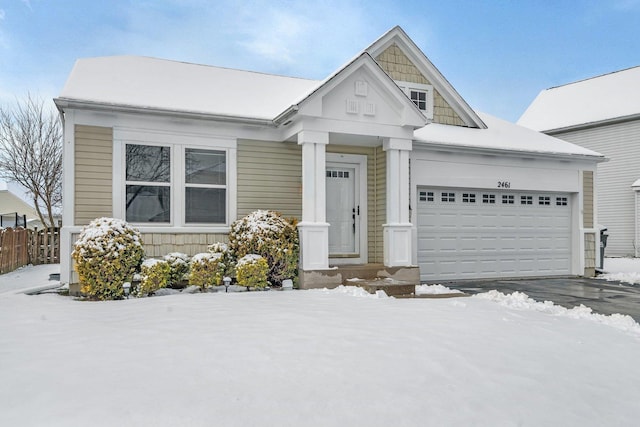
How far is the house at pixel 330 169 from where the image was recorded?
8.38 metres

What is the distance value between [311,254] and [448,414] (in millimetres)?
5676

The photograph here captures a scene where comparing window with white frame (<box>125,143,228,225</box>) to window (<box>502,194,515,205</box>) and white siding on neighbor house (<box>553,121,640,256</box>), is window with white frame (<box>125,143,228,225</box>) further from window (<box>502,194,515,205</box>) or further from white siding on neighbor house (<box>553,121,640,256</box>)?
white siding on neighbor house (<box>553,121,640,256</box>)

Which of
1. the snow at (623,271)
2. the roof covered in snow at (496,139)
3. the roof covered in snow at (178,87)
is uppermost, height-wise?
the roof covered in snow at (178,87)

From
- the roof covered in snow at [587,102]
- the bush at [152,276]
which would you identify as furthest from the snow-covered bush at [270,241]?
the roof covered in snow at [587,102]

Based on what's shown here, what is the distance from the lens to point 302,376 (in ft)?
11.7

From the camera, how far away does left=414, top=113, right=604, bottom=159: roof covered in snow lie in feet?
35.4

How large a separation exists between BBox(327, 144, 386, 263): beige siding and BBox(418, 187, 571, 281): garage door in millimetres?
1126

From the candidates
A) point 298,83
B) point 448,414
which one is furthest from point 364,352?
point 298,83

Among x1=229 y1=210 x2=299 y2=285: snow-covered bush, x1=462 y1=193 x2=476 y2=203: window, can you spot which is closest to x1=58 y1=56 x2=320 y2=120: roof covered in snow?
x1=229 y1=210 x2=299 y2=285: snow-covered bush

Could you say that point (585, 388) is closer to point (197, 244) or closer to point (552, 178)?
point (197, 244)

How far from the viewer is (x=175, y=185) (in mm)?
8758

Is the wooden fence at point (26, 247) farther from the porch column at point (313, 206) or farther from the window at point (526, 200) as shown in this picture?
the window at point (526, 200)

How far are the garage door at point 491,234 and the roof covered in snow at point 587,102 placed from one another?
32.9 ft

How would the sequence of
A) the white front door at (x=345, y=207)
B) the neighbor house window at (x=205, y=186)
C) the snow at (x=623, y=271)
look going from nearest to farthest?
the neighbor house window at (x=205, y=186), the white front door at (x=345, y=207), the snow at (x=623, y=271)
